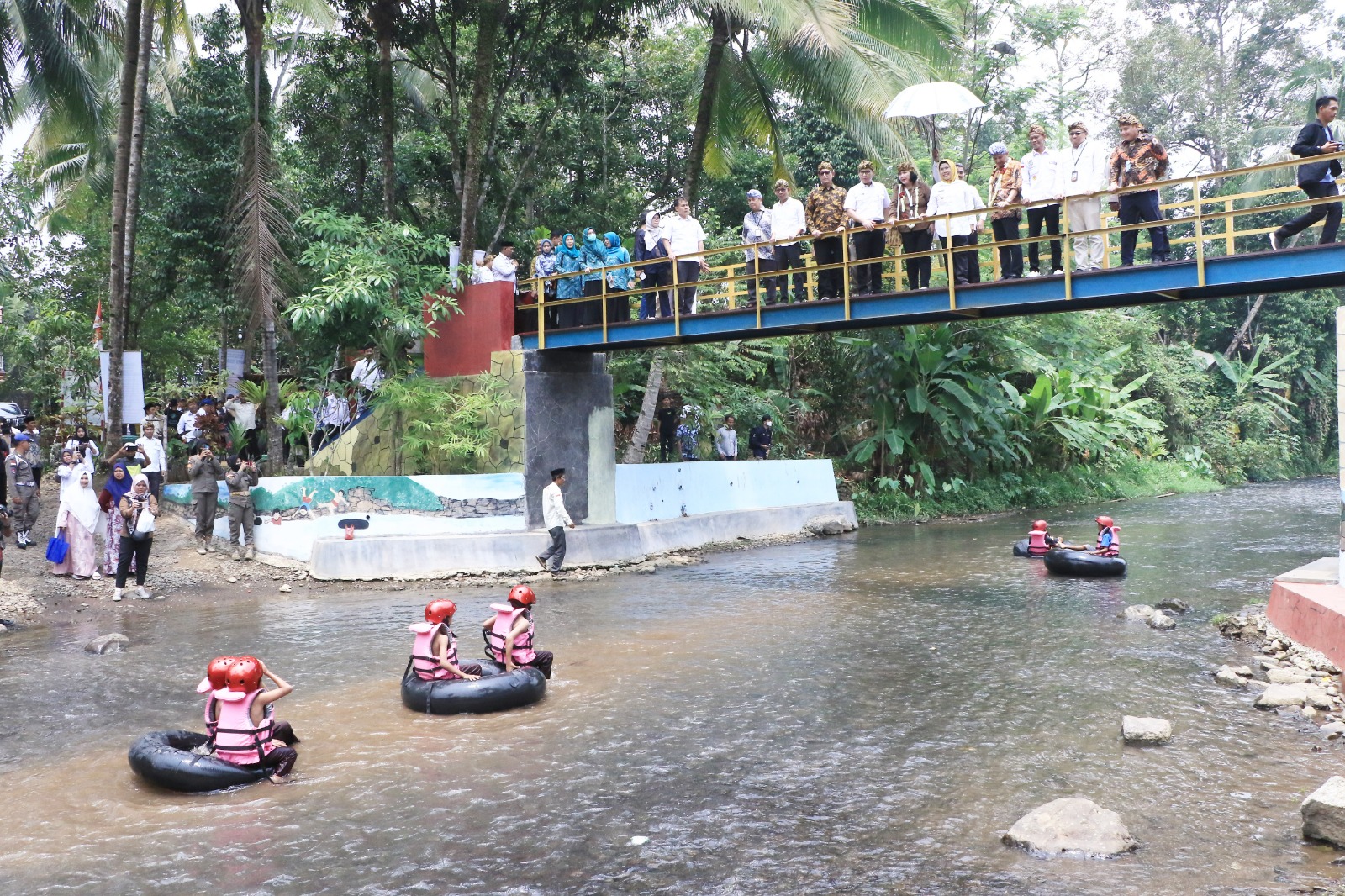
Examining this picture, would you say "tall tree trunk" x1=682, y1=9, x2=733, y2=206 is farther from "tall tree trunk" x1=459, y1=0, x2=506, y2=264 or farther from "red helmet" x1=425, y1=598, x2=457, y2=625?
"red helmet" x1=425, y1=598, x2=457, y2=625

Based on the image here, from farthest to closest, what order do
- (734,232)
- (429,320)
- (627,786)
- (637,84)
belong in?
(637,84) < (734,232) < (429,320) < (627,786)

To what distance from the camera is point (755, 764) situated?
860 centimetres

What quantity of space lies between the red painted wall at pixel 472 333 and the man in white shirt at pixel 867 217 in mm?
7438

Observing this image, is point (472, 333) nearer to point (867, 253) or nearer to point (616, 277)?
point (616, 277)

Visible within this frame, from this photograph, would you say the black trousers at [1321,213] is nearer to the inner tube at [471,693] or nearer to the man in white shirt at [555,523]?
the inner tube at [471,693]

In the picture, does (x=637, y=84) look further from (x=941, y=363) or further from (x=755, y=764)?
(x=755, y=764)

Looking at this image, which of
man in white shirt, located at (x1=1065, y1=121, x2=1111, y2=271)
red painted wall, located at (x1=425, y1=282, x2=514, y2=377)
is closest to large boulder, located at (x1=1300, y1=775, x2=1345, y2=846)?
man in white shirt, located at (x1=1065, y1=121, x2=1111, y2=271)

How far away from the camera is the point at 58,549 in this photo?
17.0 meters

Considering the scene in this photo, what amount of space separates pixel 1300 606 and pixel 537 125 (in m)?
21.2

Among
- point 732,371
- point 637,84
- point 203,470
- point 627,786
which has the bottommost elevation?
point 627,786

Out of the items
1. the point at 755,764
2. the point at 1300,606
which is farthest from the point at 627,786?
the point at 1300,606

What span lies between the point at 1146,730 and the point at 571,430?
13745mm

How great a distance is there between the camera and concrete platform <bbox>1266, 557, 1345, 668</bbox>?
1048 centimetres

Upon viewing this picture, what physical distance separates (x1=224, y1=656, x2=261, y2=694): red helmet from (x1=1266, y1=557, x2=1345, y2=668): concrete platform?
926 centimetres
